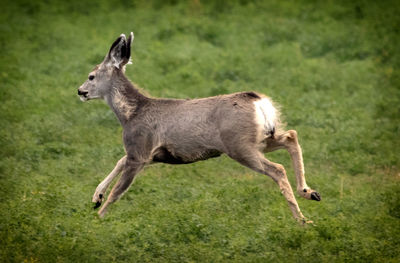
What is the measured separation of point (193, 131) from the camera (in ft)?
31.2

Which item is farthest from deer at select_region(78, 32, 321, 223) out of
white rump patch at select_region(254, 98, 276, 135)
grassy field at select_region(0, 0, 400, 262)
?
grassy field at select_region(0, 0, 400, 262)

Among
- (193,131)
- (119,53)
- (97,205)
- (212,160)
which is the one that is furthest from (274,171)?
(212,160)

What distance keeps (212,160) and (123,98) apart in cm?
298

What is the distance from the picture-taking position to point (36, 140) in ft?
43.3

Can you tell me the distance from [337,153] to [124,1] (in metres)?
10.5

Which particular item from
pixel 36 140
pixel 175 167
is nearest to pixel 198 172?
pixel 175 167

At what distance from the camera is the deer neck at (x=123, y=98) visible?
10329 millimetres

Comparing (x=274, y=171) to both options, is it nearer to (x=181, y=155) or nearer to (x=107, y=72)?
(x=181, y=155)

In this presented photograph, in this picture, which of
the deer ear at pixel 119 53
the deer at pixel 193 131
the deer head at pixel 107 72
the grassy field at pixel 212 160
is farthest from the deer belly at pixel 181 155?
the deer ear at pixel 119 53

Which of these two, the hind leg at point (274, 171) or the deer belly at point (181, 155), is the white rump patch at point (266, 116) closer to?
the hind leg at point (274, 171)

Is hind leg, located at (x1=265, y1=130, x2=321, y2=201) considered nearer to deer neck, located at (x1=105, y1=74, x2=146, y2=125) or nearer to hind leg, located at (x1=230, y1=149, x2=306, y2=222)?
hind leg, located at (x1=230, y1=149, x2=306, y2=222)

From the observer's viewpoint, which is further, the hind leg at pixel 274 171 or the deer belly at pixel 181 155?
the deer belly at pixel 181 155

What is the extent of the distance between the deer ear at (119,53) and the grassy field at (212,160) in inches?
83.6

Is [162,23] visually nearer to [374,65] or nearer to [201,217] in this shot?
[374,65]
